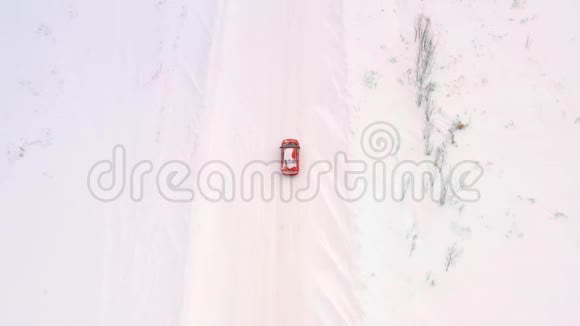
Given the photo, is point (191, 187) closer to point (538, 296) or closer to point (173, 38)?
point (173, 38)

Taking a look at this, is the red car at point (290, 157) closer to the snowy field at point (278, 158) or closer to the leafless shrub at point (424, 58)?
the snowy field at point (278, 158)

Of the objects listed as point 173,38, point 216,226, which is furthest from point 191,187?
point 173,38

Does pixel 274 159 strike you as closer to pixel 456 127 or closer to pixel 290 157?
pixel 290 157

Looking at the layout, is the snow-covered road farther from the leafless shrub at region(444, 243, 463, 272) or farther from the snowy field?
the leafless shrub at region(444, 243, 463, 272)

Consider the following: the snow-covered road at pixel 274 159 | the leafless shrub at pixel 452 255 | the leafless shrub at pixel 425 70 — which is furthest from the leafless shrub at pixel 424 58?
the leafless shrub at pixel 452 255

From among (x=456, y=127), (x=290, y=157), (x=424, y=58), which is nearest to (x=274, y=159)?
(x=290, y=157)
